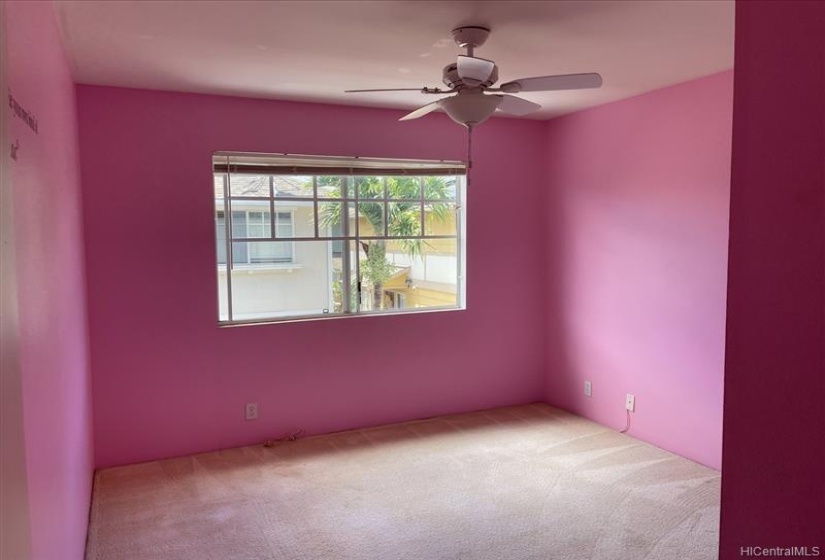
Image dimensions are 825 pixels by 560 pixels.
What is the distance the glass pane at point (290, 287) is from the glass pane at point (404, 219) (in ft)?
1.68

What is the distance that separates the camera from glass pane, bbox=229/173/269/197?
392 centimetres

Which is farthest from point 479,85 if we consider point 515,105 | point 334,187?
point 334,187

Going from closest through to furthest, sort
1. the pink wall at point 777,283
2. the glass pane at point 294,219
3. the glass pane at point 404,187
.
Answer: the pink wall at point 777,283 < the glass pane at point 294,219 < the glass pane at point 404,187

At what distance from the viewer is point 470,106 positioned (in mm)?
2615

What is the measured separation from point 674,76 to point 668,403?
6.75 feet

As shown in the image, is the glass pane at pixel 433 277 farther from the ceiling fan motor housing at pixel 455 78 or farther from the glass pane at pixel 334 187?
the ceiling fan motor housing at pixel 455 78

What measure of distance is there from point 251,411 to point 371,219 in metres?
1.60

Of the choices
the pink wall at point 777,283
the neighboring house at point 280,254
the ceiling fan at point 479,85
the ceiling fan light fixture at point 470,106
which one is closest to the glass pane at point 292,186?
the neighboring house at point 280,254

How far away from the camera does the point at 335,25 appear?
2.52m

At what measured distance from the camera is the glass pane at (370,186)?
4.30m

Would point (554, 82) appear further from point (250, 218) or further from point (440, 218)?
point (250, 218)

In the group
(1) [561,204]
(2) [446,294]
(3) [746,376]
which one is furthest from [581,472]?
(3) [746,376]

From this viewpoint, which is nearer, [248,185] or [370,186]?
[248,185]

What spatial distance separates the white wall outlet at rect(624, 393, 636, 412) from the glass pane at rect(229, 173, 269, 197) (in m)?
2.91
